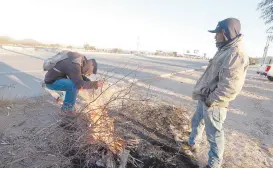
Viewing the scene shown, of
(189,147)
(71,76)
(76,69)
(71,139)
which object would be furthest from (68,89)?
(189,147)

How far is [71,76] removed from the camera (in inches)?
138

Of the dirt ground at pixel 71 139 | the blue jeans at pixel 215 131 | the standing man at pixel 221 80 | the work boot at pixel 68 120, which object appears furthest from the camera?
the work boot at pixel 68 120

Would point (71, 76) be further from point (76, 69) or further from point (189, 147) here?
point (189, 147)

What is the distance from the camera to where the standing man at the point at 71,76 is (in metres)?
3.47

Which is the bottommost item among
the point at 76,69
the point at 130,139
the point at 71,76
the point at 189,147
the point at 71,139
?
the point at 189,147

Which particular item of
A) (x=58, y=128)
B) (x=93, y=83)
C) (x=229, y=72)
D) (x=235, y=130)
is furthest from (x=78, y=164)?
(x=235, y=130)

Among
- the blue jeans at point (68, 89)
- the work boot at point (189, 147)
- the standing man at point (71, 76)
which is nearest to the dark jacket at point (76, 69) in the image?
the standing man at point (71, 76)

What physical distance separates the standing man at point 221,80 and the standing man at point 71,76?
1590 millimetres

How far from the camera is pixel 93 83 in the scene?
3.47 meters

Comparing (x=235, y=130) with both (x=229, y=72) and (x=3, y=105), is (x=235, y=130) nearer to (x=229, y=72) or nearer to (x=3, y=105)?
(x=229, y=72)

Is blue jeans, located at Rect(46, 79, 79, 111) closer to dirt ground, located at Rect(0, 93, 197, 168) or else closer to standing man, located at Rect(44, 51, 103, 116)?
Answer: standing man, located at Rect(44, 51, 103, 116)

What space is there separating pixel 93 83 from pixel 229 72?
6.32ft

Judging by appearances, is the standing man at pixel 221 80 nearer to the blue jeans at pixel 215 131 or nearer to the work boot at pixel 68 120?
the blue jeans at pixel 215 131

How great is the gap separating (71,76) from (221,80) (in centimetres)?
217
